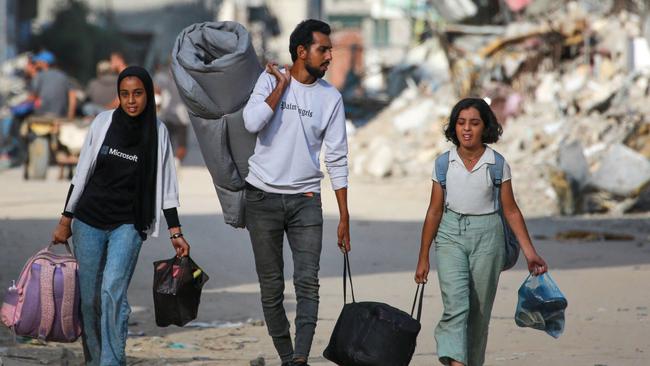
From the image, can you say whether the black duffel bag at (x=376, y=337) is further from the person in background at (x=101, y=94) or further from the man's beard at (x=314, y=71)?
the person in background at (x=101, y=94)

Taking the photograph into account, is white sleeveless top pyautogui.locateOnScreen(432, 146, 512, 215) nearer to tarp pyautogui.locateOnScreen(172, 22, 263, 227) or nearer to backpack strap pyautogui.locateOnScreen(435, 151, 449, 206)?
backpack strap pyautogui.locateOnScreen(435, 151, 449, 206)

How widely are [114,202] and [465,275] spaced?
1.67 metres

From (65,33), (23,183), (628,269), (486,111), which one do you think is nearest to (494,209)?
(486,111)

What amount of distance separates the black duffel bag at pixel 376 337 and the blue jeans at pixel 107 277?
40.8 inches

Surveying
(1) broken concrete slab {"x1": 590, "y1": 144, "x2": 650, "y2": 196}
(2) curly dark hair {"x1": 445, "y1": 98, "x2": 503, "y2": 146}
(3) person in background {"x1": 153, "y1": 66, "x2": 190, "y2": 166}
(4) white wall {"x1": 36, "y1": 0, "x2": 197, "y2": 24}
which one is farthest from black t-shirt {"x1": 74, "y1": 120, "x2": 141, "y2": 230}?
(4) white wall {"x1": 36, "y1": 0, "x2": 197, "y2": 24}

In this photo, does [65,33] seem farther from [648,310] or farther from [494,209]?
[494,209]

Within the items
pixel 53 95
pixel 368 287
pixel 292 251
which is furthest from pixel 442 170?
pixel 53 95

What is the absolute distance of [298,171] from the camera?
22.2 ft

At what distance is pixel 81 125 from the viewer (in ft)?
62.1

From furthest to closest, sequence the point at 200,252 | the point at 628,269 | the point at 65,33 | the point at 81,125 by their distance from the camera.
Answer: the point at 65,33 → the point at 81,125 → the point at 200,252 → the point at 628,269

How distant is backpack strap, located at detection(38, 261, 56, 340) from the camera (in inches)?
252

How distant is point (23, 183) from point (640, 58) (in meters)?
12.5

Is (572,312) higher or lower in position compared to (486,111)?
lower

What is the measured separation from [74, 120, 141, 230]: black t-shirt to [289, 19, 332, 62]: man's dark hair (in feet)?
3.08
